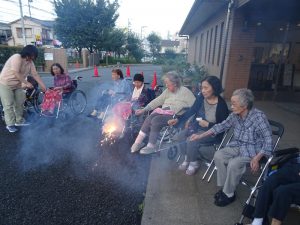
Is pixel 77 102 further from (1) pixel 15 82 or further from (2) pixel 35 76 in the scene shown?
(1) pixel 15 82

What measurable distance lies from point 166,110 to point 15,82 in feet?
10.8

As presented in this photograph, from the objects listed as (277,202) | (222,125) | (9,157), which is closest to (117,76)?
(9,157)

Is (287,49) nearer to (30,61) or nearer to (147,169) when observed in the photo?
(147,169)

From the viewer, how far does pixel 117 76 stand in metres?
5.95

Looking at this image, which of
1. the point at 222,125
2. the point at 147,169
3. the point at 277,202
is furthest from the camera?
the point at 147,169

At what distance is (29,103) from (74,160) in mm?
2900

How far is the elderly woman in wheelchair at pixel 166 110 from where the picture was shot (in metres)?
3.74

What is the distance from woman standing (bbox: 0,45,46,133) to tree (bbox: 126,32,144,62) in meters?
33.4

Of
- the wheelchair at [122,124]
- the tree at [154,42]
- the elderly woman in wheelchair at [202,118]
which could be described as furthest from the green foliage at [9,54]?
the tree at [154,42]

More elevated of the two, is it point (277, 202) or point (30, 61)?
point (30, 61)

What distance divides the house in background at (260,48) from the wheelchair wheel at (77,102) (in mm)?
4286

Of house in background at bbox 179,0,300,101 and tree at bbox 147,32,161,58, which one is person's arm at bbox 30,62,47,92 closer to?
house in background at bbox 179,0,300,101

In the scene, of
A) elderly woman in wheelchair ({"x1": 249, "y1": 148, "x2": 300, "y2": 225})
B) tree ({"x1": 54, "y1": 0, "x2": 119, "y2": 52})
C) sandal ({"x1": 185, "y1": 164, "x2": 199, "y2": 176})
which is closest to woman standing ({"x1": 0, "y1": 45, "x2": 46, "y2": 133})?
sandal ({"x1": 185, "y1": 164, "x2": 199, "y2": 176})

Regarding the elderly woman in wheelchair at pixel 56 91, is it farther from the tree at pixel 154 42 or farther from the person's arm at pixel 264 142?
the tree at pixel 154 42
